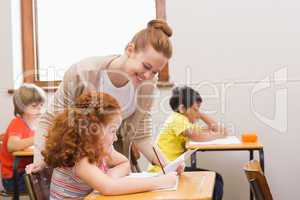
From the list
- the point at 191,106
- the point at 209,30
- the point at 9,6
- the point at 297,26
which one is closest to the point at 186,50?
the point at 209,30

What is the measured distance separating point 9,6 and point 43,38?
1.31 ft

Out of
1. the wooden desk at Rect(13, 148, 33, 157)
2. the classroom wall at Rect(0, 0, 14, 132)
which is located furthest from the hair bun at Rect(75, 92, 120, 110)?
the classroom wall at Rect(0, 0, 14, 132)

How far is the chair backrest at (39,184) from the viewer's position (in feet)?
5.55

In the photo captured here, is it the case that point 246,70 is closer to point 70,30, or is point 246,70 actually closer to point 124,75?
point 70,30

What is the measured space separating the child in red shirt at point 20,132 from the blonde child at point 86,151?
1.45m

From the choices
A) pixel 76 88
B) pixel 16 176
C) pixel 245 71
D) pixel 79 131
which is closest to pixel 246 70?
pixel 245 71

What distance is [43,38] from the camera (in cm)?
413

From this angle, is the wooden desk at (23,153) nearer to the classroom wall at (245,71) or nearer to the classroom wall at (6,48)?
the classroom wall at (6,48)

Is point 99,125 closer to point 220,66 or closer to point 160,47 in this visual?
point 160,47

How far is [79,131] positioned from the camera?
1.75m

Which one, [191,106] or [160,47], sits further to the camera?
[191,106]

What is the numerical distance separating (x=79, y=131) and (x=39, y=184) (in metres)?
0.26

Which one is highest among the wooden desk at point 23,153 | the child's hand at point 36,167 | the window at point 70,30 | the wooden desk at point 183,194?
the window at point 70,30

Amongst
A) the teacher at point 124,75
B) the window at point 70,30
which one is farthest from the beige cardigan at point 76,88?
the window at point 70,30
